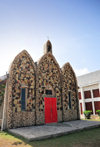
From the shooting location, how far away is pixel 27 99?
11.7 meters

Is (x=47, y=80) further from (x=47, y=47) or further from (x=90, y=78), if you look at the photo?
(x=90, y=78)

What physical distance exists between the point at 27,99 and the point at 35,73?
112 inches

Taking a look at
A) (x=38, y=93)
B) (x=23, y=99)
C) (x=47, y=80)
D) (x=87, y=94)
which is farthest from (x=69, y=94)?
(x=87, y=94)

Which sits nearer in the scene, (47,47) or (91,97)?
(47,47)

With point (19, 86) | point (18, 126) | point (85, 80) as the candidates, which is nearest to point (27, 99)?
point (19, 86)

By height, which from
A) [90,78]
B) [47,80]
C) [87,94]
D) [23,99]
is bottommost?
[23,99]

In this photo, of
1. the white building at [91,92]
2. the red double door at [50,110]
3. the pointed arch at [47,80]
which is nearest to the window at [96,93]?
the white building at [91,92]

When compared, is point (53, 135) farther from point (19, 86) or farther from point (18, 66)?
point (18, 66)

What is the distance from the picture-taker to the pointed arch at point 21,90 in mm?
10578

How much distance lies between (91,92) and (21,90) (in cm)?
1718

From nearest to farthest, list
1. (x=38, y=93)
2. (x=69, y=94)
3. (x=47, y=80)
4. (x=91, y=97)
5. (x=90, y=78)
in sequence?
(x=38, y=93) → (x=47, y=80) → (x=69, y=94) → (x=91, y=97) → (x=90, y=78)

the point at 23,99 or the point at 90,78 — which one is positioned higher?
the point at 90,78

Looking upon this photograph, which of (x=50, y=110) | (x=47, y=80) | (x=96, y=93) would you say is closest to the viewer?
(x=50, y=110)

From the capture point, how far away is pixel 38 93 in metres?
12.5
